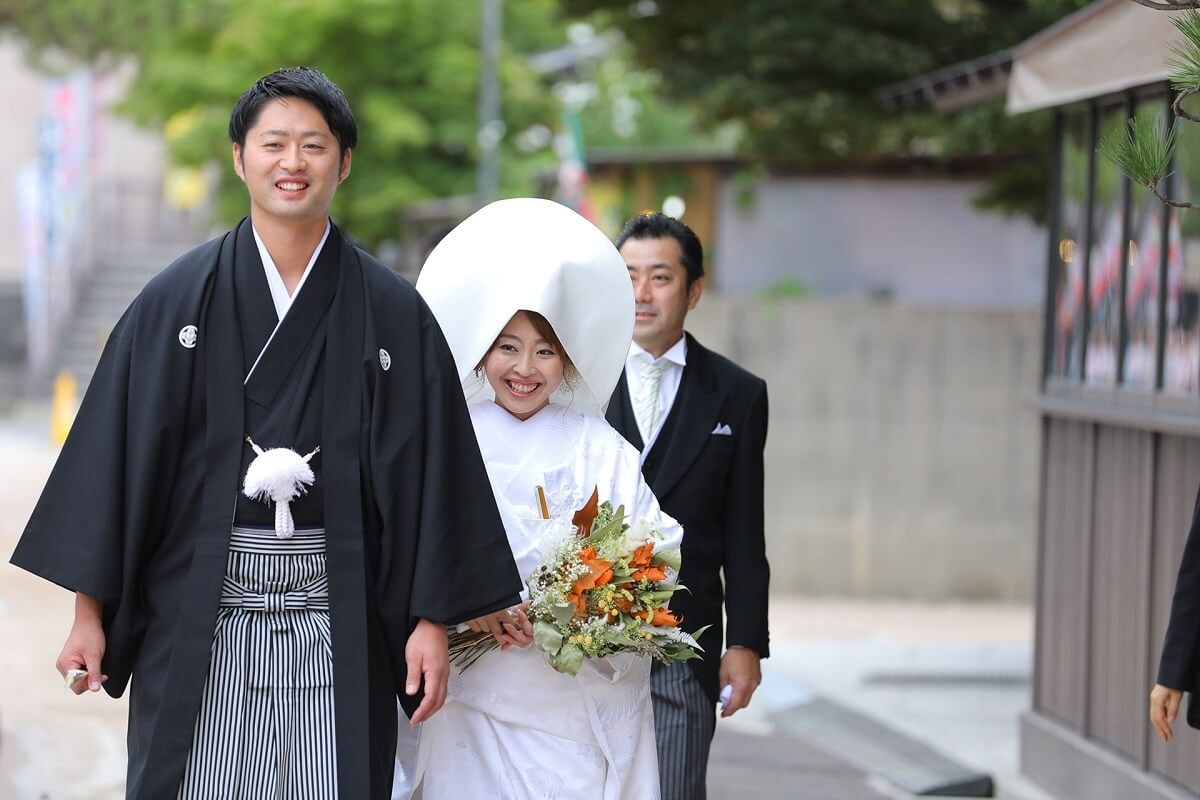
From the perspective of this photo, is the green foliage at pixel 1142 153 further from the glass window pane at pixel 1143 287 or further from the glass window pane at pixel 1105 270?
Result: the glass window pane at pixel 1105 270

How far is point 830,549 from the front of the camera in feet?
39.7

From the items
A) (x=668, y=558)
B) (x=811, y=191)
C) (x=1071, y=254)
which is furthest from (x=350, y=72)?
(x=668, y=558)

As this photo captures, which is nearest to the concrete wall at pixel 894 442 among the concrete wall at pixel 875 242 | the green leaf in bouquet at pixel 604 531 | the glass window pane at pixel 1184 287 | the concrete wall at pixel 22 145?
the concrete wall at pixel 875 242

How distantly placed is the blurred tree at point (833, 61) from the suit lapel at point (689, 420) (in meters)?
5.52

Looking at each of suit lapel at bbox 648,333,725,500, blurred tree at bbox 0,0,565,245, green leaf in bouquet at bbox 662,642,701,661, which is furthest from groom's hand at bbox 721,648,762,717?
blurred tree at bbox 0,0,565,245

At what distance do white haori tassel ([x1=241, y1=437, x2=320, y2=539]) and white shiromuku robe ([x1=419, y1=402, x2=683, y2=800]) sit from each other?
1.84 ft

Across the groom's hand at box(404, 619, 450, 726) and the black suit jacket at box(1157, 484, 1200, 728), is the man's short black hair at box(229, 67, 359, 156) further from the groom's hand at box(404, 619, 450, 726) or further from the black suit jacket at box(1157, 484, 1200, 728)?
the black suit jacket at box(1157, 484, 1200, 728)

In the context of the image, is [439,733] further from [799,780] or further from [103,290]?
[103,290]

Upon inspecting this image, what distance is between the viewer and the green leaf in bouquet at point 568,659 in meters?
3.57

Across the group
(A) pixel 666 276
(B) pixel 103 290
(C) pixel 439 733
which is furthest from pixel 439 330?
(B) pixel 103 290

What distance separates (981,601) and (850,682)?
9.90 ft

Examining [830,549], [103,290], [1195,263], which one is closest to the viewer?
[1195,263]

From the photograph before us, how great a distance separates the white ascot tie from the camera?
4.64 m

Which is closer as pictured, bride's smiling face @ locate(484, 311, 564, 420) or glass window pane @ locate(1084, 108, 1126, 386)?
bride's smiling face @ locate(484, 311, 564, 420)
